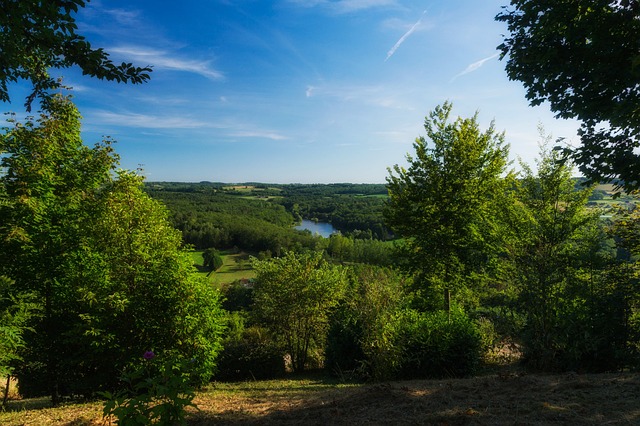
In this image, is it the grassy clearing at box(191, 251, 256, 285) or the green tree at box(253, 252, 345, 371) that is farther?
the grassy clearing at box(191, 251, 256, 285)

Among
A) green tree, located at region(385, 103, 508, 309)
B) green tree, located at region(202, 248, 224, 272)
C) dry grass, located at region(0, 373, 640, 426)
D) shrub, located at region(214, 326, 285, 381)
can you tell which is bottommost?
green tree, located at region(202, 248, 224, 272)

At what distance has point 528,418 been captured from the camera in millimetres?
4062

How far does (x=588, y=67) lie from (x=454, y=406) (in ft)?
17.7

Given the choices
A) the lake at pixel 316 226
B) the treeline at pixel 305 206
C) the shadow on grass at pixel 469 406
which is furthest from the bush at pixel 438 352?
the lake at pixel 316 226

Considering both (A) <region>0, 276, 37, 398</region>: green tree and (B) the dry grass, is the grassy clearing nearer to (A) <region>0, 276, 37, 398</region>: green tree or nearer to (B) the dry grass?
(A) <region>0, 276, 37, 398</region>: green tree

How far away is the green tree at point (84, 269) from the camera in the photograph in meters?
7.66

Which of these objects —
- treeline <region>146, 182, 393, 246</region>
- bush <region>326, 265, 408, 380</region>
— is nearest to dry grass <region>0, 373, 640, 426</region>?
bush <region>326, 265, 408, 380</region>

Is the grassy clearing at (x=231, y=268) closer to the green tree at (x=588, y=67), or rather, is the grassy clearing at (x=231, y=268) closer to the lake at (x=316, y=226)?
the lake at (x=316, y=226)

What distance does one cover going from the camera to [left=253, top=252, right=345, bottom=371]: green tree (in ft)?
52.4

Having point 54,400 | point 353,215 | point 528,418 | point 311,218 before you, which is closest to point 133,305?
point 54,400

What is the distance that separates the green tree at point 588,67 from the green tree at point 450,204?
16.0 feet

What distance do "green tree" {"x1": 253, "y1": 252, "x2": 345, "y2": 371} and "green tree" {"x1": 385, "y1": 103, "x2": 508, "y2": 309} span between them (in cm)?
589

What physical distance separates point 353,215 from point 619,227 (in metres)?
110

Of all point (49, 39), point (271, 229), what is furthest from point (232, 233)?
point (49, 39)
